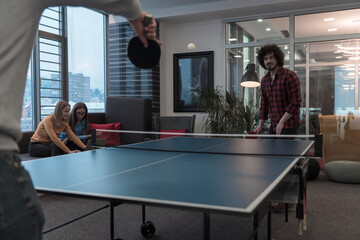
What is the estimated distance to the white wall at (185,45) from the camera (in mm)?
7328

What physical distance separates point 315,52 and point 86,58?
4.34 meters

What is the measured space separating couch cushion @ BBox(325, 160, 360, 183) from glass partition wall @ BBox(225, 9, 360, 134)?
2049 mm

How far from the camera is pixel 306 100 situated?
684cm

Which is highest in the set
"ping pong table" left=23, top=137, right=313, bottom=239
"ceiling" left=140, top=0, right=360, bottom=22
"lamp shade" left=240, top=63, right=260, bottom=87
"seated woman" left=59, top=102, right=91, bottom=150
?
"ceiling" left=140, top=0, right=360, bottom=22

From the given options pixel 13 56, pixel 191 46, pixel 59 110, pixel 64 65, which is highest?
pixel 191 46

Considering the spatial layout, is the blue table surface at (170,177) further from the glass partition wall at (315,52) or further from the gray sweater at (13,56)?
the glass partition wall at (315,52)

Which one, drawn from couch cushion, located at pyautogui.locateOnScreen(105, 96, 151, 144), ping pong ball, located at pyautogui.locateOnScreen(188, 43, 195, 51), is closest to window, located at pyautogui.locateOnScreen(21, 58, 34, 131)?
couch cushion, located at pyautogui.locateOnScreen(105, 96, 151, 144)

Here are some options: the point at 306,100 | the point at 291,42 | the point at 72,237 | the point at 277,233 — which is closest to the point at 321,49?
the point at 291,42

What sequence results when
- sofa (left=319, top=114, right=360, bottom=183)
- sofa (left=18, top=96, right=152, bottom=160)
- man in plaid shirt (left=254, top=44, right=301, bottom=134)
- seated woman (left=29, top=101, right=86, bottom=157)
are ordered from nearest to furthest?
man in plaid shirt (left=254, top=44, right=301, bottom=134) < seated woman (left=29, top=101, right=86, bottom=157) < sofa (left=319, top=114, right=360, bottom=183) < sofa (left=18, top=96, right=152, bottom=160)

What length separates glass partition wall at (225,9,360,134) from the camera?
648 centimetres

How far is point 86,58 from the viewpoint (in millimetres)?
6742

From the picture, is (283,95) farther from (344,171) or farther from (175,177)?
(175,177)

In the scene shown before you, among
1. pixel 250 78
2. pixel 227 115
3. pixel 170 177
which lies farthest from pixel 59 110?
Answer: pixel 227 115

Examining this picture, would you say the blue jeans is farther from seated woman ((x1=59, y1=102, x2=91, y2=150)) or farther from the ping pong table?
seated woman ((x1=59, y1=102, x2=91, y2=150))
